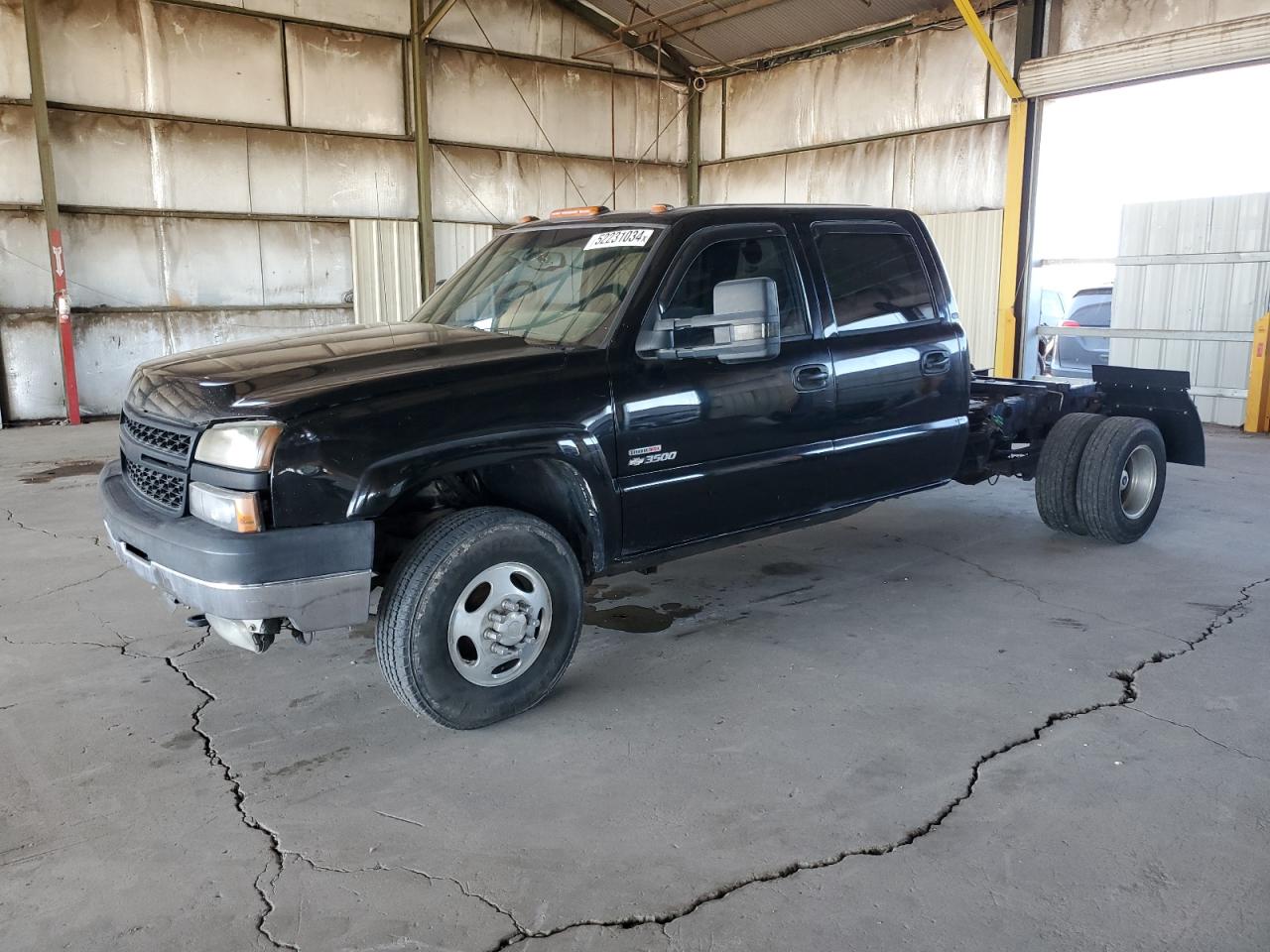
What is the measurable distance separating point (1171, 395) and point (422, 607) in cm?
489

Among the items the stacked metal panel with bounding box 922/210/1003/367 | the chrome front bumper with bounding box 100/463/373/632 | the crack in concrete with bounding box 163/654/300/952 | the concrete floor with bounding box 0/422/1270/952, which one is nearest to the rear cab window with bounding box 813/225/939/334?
the concrete floor with bounding box 0/422/1270/952

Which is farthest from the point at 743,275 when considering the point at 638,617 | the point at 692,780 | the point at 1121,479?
the point at 1121,479

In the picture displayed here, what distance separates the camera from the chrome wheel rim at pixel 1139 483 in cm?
578

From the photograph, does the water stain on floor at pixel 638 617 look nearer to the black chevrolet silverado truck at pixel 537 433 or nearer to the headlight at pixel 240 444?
the black chevrolet silverado truck at pixel 537 433

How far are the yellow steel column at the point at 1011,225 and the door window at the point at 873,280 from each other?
A: 8058mm

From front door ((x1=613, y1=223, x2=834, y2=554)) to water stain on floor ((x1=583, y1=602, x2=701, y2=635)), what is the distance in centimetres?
67

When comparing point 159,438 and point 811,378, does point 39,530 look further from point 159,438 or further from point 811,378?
point 811,378

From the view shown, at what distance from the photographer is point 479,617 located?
10.8 feet

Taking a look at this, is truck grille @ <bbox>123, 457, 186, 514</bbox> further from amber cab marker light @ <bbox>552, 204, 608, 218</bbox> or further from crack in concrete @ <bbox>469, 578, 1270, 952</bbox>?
amber cab marker light @ <bbox>552, 204, 608, 218</bbox>

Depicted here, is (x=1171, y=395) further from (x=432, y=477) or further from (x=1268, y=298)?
(x=1268, y=298)

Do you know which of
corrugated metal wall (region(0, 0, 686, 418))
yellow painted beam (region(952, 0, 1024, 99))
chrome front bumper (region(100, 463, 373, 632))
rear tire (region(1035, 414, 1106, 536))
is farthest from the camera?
corrugated metal wall (region(0, 0, 686, 418))

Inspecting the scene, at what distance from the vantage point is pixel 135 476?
351 cm

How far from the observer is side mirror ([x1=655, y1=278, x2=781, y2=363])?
11.8 ft

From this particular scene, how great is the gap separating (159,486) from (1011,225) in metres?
11.1
